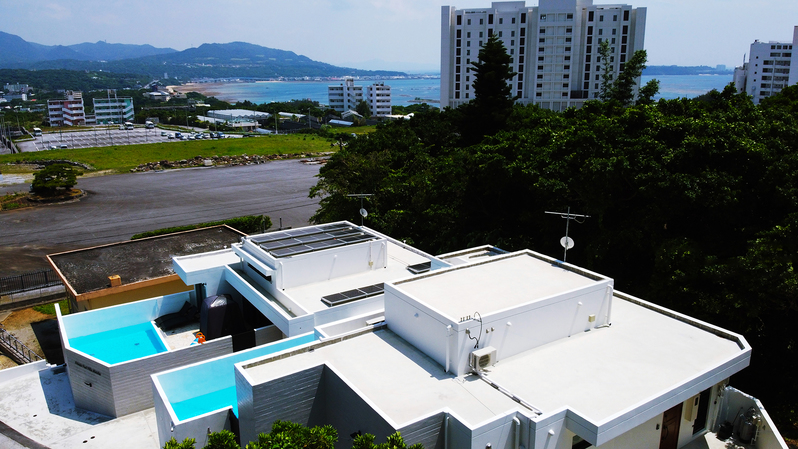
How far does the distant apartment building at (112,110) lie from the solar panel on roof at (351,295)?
136 meters

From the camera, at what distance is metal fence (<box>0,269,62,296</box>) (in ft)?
81.0

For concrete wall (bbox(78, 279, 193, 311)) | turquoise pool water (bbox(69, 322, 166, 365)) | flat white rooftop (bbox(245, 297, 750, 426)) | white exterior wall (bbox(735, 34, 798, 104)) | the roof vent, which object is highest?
white exterior wall (bbox(735, 34, 798, 104))

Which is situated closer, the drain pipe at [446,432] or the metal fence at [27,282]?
the drain pipe at [446,432]

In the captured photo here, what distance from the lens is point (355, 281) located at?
16.3m

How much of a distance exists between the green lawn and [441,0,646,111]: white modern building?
Answer: 73.5 feet

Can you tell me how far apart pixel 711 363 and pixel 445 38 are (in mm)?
70174

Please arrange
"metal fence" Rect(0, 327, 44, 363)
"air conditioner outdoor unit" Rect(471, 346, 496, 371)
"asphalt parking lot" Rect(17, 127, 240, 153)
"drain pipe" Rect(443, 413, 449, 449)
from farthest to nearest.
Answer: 1. "asphalt parking lot" Rect(17, 127, 240, 153)
2. "metal fence" Rect(0, 327, 44, 363)
3. "air conditioner outdoor unit" Rect(471, 346, 496, 371)
4. "drain pipe" Rect(443, 413, 449, 449)

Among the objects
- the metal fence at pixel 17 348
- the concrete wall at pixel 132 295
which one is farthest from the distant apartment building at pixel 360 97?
the metal fence at pixel 17 348

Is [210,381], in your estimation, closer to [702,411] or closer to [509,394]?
[509,394]

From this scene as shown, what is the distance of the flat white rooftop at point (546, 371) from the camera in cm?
900

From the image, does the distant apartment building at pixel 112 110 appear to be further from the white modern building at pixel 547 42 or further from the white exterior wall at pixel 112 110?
the white modern building at pixel 547 42

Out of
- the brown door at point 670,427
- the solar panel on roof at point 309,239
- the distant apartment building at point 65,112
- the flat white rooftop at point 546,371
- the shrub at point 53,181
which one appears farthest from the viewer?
the distant apartment building at point 65,112

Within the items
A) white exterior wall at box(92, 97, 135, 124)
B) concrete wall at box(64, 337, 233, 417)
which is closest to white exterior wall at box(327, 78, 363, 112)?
white exterior wall at box(92, 97, 135, 124)

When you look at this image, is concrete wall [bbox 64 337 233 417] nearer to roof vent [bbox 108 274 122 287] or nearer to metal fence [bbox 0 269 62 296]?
roof vent [bbox 108 274 122 287]
